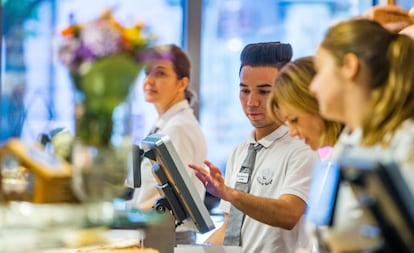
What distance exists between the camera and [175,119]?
167 inches

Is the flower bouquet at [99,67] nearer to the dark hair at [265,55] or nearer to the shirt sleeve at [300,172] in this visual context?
the shirt sleeve at [300,172]

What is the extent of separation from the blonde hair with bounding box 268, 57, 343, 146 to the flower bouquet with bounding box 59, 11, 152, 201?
0.94 m

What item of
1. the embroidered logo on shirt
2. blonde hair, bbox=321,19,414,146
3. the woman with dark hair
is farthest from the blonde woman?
the woman with dark hair

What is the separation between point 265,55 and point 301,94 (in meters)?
0.89

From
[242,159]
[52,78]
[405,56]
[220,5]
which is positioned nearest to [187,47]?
[220,5]

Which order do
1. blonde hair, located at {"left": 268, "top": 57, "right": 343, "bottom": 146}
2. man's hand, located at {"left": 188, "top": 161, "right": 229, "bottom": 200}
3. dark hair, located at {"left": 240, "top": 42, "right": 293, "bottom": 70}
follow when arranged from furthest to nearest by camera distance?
dark hair, located at {"left": 240, "top": 42, "right": 293, "bottom": 70} < man's hand, located at {"left": 188, "top": 161, "right": 229, "bottom": 200} < blonde hair, located at {"left": 268, "top": 57, "right": 343, "bottom": 146}

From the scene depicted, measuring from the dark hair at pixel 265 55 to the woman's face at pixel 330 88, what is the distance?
1.48m

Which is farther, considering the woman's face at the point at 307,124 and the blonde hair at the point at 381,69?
the woman's face at the point at 307,124

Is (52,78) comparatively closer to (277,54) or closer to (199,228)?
(277,54)

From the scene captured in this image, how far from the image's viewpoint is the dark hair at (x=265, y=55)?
12.1 feet

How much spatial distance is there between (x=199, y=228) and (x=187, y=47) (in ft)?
10.9

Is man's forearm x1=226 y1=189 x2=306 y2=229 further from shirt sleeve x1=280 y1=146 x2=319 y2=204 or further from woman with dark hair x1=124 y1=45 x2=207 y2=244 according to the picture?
woman with dark hair x1=124 y1=45 x2=207 y2=244

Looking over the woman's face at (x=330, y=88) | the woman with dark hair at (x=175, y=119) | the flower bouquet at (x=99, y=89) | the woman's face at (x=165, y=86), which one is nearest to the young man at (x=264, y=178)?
the woman with dark hair at (x=175, y=119)

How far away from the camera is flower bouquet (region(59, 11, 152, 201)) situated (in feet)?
6.41
